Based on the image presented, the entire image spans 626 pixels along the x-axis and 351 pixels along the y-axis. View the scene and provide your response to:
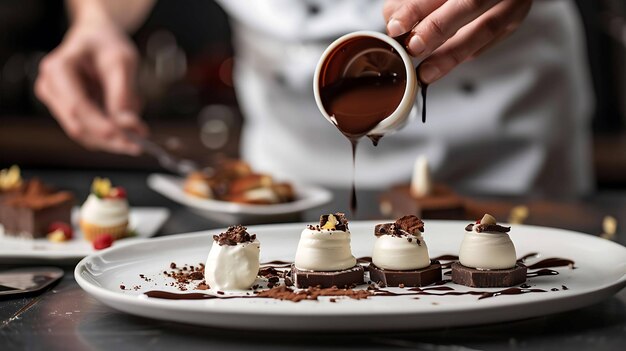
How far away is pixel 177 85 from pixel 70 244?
11.6 ft

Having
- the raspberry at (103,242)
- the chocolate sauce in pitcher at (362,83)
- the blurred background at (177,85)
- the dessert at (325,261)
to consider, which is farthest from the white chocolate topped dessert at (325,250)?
the blurred background at (177,85)

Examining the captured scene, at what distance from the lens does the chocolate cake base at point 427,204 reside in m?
2.80

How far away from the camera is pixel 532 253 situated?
2166 millimetres

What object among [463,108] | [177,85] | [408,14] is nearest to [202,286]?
[408,14]

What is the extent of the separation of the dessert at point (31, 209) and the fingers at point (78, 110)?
0.33m

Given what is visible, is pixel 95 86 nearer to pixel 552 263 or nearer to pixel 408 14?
pixel 408 14

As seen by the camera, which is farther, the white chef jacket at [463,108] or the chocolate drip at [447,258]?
the white chef jacket at [463,108]

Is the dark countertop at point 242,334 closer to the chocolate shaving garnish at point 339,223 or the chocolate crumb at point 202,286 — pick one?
the chocolate crumb at point 202,286

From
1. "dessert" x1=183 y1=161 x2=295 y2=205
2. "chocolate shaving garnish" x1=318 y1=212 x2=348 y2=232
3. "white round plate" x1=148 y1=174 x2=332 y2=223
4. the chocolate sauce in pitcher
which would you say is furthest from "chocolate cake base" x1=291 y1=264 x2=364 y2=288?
"dessert" x1=183 y1=161 x2=295 y2=205

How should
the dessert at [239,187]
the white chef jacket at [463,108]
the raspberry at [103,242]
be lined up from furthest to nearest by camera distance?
the white chef jacket at [463,108] < the dessert at [239,187] < the raspberry at [103,242]

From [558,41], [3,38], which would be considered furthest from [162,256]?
[3,38]

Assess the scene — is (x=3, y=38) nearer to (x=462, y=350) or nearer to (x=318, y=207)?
(x=318, y=207)

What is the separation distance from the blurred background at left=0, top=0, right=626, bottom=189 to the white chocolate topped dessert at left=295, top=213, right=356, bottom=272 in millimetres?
3196

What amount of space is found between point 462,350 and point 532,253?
73 cm
